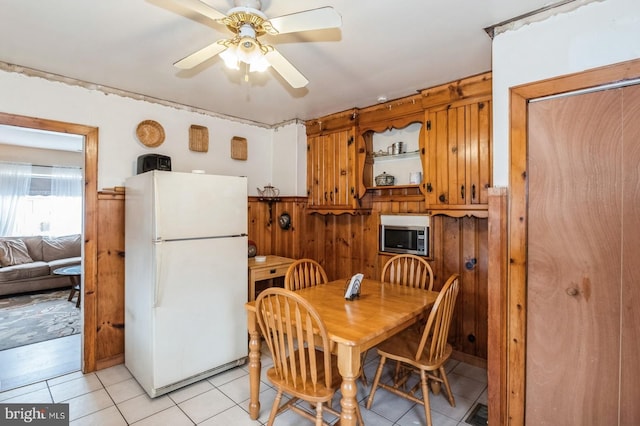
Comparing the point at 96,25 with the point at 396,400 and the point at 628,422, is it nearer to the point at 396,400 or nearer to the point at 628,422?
the point at 396,400

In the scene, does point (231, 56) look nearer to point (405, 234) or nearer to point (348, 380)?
point (348, 380)

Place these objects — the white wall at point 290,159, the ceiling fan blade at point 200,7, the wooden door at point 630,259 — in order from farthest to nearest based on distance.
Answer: the white wall at point 290,159, the wooden door at point 630,259, the ceiling fan blade at point 200,7

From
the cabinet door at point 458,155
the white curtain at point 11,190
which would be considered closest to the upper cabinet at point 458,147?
the cabinet door at point 458,155

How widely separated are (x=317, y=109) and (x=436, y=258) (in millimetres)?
1919

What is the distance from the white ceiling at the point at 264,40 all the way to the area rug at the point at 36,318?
9.00 ft

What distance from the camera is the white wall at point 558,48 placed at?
148 cm

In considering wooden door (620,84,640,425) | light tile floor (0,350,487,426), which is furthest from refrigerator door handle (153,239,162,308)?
wooden door (620,84,640,425)

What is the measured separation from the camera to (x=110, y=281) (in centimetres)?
285

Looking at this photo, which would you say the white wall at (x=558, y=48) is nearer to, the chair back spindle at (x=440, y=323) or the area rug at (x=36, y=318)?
the chair back spindle at (x=440, y=323)

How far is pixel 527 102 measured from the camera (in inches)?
68.6

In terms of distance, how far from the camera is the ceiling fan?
1390 mm

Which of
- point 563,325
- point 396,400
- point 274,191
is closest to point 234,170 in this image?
point 274,191

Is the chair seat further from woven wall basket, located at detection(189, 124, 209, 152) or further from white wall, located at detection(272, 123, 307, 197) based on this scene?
woven wall basket, located at detection(189, 124, 209, 152)

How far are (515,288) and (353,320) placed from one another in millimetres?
903
